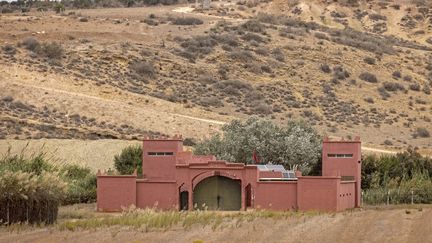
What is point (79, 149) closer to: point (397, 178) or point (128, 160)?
point (128, 160)

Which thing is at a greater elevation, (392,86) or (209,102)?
(392,86)

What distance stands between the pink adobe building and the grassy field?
15.9 metres

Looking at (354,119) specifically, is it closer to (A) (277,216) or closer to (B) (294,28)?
(B) (294,28)

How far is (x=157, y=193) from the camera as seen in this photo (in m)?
56.2

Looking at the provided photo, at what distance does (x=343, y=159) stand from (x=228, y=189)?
22.2 feet

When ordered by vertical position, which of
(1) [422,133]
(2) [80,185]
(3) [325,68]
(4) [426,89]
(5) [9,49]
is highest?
(5) [9,49]

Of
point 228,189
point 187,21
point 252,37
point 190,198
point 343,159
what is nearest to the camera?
point 190,198

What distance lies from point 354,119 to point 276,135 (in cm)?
Answer: 2867

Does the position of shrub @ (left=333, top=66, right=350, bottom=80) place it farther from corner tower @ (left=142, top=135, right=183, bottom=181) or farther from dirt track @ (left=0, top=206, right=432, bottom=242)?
dirt track @ (left=0, top=206, right=432, bottom=242)

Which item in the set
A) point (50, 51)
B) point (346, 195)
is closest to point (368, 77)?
point (50, 51)

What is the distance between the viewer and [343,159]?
58500mm

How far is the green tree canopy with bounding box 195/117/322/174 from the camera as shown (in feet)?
223

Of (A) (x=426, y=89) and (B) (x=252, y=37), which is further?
(B) (x=252, y=37)

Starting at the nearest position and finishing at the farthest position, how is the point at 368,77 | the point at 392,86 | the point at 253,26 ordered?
the point at 392,86
the point at 368,77
the point at 253,26
